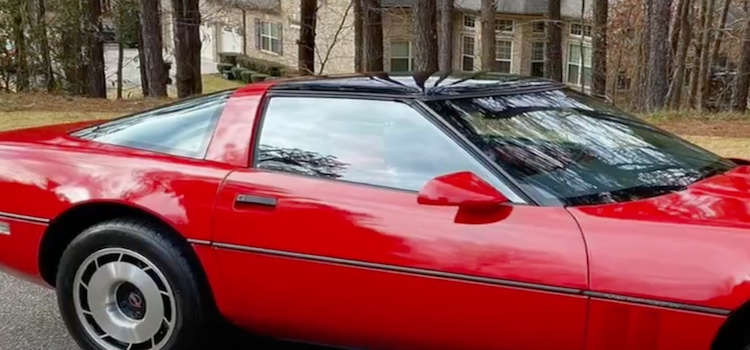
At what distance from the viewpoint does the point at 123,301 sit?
142 inches

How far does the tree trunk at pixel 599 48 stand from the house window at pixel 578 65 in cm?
183

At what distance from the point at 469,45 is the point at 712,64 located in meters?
8.33

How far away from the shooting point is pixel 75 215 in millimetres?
3645

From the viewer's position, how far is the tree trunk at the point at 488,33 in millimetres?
22375

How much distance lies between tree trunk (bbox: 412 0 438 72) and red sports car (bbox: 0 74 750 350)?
12.0 meters

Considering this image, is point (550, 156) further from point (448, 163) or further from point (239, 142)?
point (239, 142)

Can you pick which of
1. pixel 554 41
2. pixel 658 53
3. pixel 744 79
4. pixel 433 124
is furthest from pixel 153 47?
pixel 433 124

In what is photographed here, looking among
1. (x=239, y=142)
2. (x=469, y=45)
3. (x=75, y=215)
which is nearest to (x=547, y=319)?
(x=239, y=142)

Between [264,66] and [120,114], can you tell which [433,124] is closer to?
[120,114]

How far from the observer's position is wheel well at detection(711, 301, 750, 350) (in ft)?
8.48

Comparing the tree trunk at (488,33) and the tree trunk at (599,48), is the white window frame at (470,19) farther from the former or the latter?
the tree trunk at (488,33)

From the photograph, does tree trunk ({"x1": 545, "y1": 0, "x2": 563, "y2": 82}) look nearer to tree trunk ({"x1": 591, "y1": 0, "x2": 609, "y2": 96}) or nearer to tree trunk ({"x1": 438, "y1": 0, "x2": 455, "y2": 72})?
tree trunk ({"x1": 591, "y1": 0, "x2": 609, "y2": 96})

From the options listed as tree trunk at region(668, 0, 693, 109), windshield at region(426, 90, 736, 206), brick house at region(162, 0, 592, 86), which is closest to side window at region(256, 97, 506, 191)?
windshield at region(426, 90, 736, 206)

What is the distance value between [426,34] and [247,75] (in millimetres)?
18967
